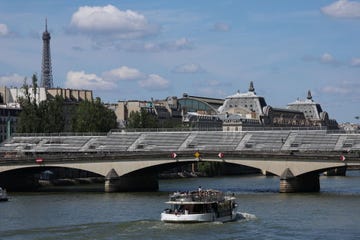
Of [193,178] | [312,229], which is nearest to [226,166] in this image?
[193,178]

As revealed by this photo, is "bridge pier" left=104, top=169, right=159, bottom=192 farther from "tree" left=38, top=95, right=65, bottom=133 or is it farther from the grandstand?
"tree" left=38, top=95, right=65, bottom=133

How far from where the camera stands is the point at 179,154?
328ft

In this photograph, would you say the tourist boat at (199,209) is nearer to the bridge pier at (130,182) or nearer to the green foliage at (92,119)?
the bridge pier at (130,182)

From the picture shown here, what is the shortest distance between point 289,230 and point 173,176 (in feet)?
265

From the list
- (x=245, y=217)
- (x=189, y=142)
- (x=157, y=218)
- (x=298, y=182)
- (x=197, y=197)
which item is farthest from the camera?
(x=189, y=142)

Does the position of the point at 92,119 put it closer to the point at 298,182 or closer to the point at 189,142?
the point at 189,142

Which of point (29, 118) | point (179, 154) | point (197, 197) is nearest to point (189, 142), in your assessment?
point (179, 154)

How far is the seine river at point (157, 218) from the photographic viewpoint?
6259cm

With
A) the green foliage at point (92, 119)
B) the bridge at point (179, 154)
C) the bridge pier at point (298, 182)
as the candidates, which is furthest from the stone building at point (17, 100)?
the bridge pier at point (298, 182)

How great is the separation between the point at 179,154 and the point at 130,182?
7.18 meters

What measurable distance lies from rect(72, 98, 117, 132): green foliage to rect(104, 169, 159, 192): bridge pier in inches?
1223

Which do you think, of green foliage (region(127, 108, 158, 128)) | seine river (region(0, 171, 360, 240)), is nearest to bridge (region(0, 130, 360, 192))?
seine river (region(0, 171, 360, 240))

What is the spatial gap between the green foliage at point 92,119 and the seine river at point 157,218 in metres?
42.8

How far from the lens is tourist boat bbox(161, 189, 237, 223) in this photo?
68.3 meters
